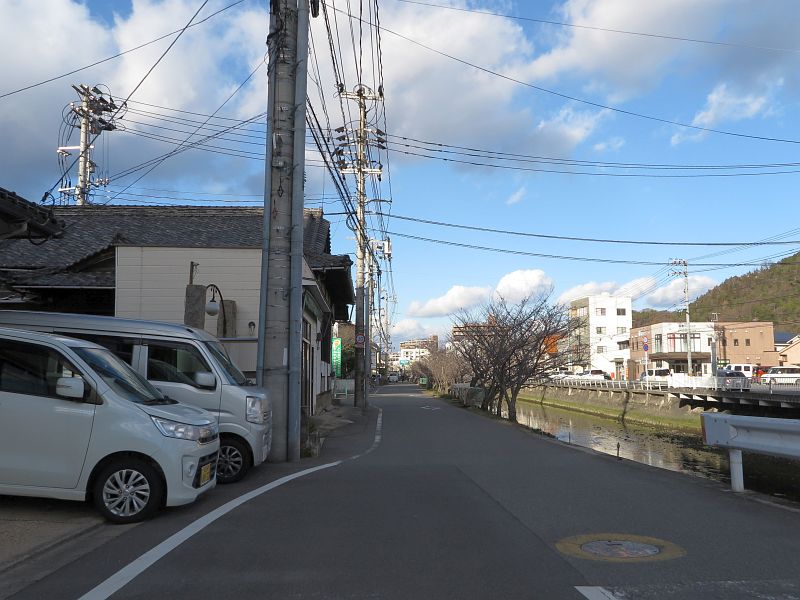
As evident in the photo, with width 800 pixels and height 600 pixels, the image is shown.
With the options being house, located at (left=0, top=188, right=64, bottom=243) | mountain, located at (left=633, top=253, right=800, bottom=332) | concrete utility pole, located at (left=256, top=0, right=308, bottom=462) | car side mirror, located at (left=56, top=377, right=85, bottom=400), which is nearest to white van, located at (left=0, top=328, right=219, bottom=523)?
car side mirror, located at (left=56, top=377, right=85, bottom=400)

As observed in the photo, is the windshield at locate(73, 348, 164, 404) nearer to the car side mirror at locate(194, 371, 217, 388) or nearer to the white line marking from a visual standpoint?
the car side mirror at locate(194, 371, 217, 388)

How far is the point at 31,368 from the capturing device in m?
6.54

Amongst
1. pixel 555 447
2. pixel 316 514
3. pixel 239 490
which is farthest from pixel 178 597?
pixel 555 447

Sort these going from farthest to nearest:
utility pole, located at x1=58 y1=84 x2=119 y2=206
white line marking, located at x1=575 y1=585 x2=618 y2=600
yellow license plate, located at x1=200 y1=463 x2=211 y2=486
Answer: utility pole, located at x1=58 y1=84 x2=119 y2=206, yellow license plate, located at x1=200 y1=463 x2=211 y2=486, white line marking, located at x1=575 y1=585 x2=618 y2=600

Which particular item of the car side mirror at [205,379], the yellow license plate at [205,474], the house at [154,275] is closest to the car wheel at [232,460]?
the car side mirror at [205,379]

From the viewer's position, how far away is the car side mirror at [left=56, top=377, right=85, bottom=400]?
6250 millimetres

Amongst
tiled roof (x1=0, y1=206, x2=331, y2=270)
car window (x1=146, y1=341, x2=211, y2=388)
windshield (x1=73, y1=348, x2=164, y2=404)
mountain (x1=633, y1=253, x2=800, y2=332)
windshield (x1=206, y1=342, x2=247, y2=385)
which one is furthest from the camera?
mountain (x1=633, y1=253, x2=800, y2=332)

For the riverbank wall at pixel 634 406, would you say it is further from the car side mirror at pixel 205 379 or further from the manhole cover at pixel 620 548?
the manhole cover at pixel 620 548

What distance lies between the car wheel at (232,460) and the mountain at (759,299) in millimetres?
70963

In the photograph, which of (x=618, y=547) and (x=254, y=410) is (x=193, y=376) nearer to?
(x=254, y=410)

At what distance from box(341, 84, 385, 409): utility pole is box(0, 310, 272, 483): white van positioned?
20591 mm

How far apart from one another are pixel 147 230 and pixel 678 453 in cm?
2121

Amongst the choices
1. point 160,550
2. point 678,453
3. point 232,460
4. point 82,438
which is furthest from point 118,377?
point 678,453

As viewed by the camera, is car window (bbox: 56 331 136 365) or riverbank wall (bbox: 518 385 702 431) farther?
riverbank wall (bbox: 518 385 702 431)
